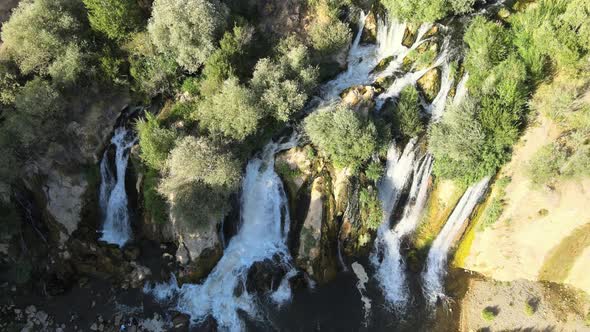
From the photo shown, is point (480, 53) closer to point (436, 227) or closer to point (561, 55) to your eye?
point (561, 55)

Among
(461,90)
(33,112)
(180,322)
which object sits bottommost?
(180,322)

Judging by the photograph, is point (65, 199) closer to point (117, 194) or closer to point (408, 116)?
point (117, 194)

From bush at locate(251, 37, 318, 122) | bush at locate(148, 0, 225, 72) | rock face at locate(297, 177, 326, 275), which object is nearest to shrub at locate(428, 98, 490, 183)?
rock face at locate(297, 177, 326, 275)

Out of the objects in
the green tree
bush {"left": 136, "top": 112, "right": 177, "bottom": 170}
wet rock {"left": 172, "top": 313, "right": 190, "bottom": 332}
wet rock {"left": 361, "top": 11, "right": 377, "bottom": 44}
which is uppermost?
wet rock {"left": 361, "top": 11, "right": 377, "bottom": 44}

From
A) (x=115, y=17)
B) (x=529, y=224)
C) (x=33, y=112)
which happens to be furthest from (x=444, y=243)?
(x=33, y=112)

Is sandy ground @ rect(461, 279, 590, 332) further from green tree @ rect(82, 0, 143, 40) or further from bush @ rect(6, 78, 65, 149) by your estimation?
bush @ rect(6, 78, 65, 149)
